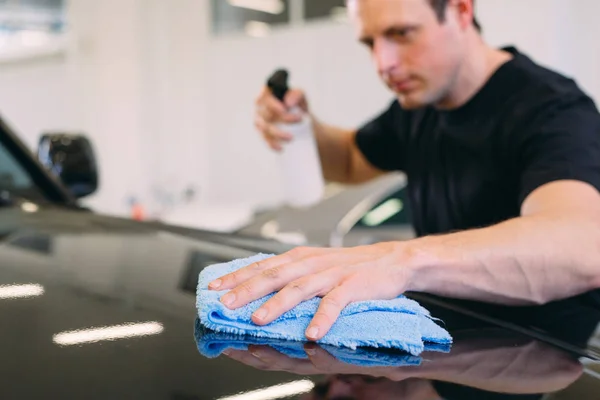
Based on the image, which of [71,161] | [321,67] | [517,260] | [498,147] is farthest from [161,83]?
[517,260]

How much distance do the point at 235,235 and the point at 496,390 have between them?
68cm

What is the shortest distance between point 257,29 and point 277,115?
11.9 feet

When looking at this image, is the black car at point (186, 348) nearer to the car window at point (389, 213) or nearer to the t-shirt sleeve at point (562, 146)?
the t-shirt sleeve at point (562, 146)

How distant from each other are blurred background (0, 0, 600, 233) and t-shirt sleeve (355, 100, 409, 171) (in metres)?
2.63

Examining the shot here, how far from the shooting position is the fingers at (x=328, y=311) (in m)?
0.59

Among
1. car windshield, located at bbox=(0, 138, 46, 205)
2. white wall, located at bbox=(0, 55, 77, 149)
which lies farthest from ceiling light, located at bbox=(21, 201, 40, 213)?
white wall, located at bbox=(0, 55, 77, 149)

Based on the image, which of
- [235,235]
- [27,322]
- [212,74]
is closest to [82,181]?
[235,235]

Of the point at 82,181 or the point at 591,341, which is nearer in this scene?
the point at 591,341

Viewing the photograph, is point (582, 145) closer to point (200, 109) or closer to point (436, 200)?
point (436, 200)

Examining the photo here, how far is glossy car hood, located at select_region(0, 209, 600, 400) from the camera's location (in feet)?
1.55

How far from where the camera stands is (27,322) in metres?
0.58

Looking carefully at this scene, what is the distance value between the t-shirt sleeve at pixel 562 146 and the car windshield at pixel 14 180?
1026mm

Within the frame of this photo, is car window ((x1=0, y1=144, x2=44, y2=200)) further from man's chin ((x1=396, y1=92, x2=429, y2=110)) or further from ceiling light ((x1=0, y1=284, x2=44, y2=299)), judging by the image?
man's chin ((x1=396, y1=92, x2=429, y2=110))

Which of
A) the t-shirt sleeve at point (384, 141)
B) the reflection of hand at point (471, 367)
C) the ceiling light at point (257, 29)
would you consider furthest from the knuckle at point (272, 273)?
the ceiling light at point (257, 29)
